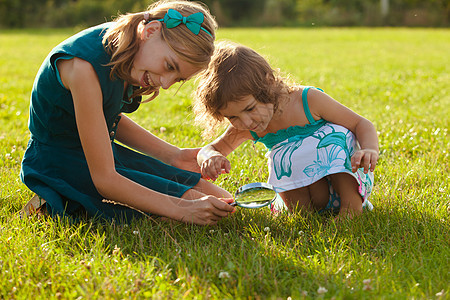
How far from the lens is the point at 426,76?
8820 mm

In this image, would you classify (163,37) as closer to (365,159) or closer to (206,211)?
(206,211)

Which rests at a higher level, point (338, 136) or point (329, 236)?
point (338, 136)

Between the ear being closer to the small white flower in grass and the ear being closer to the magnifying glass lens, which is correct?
the magnifying glass lens

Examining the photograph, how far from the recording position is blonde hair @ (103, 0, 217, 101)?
2.60 m

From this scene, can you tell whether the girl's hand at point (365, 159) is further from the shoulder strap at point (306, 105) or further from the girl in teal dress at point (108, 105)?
the girl in teal dress at point (108, 105)

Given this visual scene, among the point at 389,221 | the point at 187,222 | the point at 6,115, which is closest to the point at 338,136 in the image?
the point at 389,221

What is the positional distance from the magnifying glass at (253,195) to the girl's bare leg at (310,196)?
0.34m

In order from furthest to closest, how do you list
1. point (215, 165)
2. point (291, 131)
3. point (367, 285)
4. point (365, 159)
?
1. point (291, 131)
2. point (215, 165)
3. point (365, 159)
4. point (367, 285)

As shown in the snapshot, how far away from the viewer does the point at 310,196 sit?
3150mm

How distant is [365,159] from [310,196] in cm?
53

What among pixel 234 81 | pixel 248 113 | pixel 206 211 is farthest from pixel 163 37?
pixel 206 211

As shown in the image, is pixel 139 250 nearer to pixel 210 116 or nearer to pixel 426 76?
pixel 210 116

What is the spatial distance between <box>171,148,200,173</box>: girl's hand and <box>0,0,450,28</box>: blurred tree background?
92.5ft

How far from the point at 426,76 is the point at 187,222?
7.32m
